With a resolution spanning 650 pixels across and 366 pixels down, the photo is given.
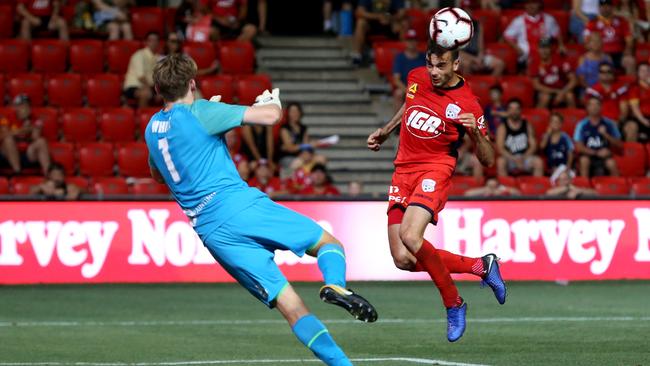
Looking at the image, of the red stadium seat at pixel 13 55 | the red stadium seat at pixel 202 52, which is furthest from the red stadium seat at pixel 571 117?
the red stadium seat at pixel 13 55

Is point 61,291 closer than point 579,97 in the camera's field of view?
Yes

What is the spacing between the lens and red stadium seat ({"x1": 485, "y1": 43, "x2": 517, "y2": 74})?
69.9 ft

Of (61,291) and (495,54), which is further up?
(495,54)

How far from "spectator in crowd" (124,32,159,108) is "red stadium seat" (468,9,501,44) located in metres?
5.77

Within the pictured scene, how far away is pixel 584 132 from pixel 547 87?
185 cm

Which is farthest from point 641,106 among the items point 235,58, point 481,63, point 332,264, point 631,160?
point 332,264

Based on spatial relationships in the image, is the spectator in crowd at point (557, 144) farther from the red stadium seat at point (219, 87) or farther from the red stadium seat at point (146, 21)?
the red stadium seat at point (146, 21)

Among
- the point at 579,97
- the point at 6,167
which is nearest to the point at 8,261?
the point at 6,167

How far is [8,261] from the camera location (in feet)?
50.1

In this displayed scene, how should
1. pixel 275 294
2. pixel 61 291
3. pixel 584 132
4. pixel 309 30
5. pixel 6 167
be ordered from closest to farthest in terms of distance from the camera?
pixel 275 294 < pixel 61 291 < pixel 6 167 < pixel 584 132 < pixel 309 30

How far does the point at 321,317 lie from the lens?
12.7 meters

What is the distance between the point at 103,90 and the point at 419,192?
10568 millimetres

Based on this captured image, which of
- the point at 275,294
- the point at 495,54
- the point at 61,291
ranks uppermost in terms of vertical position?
the point at 275,294

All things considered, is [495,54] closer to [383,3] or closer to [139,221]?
[383,3]
